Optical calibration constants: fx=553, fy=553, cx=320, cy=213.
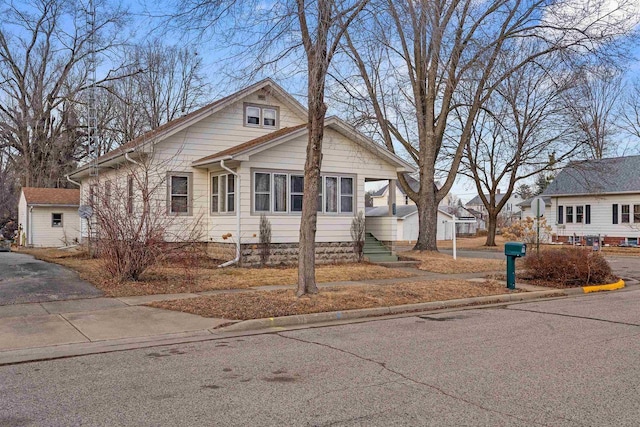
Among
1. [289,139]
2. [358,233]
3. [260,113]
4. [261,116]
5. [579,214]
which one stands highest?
[260,113]

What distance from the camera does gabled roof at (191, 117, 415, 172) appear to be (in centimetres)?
1762

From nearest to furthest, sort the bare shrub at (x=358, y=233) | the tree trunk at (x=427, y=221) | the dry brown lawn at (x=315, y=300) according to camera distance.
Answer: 1. the dry brown lawn at (x=315, y=300)
2. the bare shrub at (x=358, y=233)
3. the tree trunk at (x=427, y=221)

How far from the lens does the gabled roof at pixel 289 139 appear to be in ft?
57.8

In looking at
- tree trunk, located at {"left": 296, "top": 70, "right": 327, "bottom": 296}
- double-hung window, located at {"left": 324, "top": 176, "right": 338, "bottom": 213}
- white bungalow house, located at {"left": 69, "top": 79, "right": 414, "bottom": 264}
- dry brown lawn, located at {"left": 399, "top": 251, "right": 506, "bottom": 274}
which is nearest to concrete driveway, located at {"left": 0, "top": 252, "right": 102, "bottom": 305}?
white bungalow house, located at {"left": 69, "top": 79, "right": 414, "bottom": 264}

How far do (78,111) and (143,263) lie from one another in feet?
111

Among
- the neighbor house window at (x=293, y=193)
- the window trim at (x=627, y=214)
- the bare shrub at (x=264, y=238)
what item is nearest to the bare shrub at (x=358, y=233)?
the neighbor house window at (x=293, y=193)

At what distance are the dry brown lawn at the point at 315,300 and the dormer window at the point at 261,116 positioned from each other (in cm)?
1009

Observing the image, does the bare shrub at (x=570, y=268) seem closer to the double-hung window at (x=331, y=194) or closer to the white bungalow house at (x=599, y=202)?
the double-hung window at (x=331, y=194)

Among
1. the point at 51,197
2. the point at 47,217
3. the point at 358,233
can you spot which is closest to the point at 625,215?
the point at 358,233

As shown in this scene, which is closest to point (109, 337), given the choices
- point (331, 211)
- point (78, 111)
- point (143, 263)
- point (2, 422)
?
point (2, 422)

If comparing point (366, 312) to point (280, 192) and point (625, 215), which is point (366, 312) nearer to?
point (280, 192)

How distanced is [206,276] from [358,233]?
6.81 meters

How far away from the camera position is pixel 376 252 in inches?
831

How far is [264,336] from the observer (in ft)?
28.3
